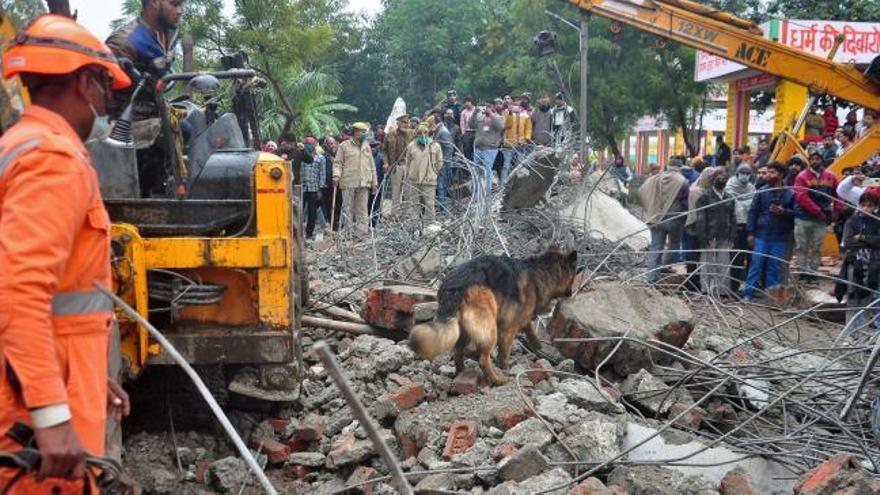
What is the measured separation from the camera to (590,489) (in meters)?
3.94

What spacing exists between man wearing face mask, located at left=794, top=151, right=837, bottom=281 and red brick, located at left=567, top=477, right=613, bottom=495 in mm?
7333

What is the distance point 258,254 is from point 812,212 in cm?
822

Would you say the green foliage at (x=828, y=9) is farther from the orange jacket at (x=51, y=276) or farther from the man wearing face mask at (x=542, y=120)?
the orange jacket at (x=51, y=276)

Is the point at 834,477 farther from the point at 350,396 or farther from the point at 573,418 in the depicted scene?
the point at 350,396

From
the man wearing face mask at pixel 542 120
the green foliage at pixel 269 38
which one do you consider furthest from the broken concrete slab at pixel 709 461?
the green foliage at pixel 269 38

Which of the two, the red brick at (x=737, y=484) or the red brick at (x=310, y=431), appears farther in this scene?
the red brick at (x=310, y=431)

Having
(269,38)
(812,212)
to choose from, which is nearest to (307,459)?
(812,212)

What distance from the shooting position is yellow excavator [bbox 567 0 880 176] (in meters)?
12.9

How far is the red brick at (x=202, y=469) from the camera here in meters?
4.73

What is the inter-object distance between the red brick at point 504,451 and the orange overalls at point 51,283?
2.46 m

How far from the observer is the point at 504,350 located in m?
6.14

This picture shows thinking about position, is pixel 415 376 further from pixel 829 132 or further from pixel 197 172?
pixel 829 132

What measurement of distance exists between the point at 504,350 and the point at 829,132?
1239 cm

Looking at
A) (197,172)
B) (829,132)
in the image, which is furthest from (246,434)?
(829,132)
